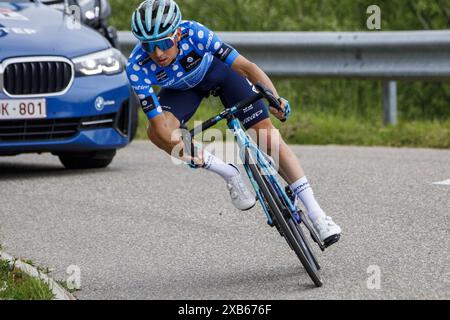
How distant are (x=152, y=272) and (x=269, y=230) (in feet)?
4.68

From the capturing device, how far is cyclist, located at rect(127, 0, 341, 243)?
23.9 feet

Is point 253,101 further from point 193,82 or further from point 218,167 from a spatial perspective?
point 193,82

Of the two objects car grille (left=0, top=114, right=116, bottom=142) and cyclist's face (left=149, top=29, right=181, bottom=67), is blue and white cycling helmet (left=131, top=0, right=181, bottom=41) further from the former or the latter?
car grille (left=0, top=114, right=116, bottom=142)

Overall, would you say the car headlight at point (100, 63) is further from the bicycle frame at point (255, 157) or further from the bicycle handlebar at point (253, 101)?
the bicycle handlebar at point (253, 101)

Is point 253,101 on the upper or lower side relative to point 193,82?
upper

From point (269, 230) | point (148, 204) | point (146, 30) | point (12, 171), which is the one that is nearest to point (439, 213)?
point (269, 230)

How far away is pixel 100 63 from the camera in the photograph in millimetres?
11539

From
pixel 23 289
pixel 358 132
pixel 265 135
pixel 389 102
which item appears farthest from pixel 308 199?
pixel 389 102

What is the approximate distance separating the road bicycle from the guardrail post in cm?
686

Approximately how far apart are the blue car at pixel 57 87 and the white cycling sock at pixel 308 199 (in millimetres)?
4063

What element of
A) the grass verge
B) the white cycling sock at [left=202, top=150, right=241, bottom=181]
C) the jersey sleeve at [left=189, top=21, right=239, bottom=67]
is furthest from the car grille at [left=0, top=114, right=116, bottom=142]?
the white cycling sock at [left=202, top=150, right=241, bottom=181]

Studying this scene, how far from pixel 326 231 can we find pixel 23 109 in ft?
14.2

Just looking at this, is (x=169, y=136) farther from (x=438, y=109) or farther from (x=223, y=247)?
(x=438, y=109)

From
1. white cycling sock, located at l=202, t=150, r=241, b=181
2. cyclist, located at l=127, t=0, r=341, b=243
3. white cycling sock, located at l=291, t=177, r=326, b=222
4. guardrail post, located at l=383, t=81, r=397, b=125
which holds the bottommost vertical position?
guardrail post, located at l=383, t=81, r=397, b=125
